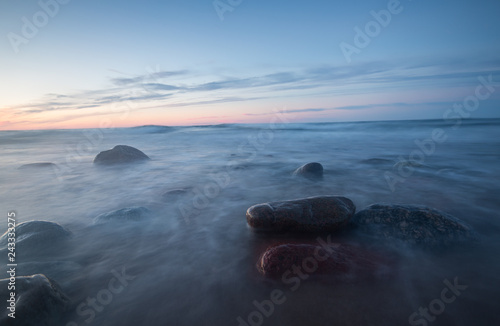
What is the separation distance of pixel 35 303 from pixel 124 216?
8.74ft

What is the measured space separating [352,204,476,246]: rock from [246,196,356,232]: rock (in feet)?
1.09

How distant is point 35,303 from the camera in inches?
92.2

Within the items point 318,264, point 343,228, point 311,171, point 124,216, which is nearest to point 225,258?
point 318,264

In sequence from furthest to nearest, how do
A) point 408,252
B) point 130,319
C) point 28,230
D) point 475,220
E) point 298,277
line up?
point 475,220 → point 28,230 → point 408,252 → point 298,277 → point 130,319

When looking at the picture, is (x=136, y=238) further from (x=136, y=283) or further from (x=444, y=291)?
(x=444, y=291)

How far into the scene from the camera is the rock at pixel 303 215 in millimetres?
3951

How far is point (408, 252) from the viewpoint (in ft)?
11.2

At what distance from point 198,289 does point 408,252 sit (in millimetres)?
2824

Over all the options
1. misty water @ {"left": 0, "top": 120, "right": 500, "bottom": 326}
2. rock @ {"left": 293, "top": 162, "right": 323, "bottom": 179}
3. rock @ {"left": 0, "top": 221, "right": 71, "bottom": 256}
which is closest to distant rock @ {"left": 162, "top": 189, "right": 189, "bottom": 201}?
misty water @ {"left": 0, "top": 120, "right": 500, "bottom": 326}

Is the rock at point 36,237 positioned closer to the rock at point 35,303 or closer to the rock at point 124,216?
the rock at point 124,216

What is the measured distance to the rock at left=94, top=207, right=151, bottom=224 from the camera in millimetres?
4879

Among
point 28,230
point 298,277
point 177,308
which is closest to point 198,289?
point 177,308

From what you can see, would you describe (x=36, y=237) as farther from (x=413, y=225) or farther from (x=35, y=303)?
(x=413, y=225)

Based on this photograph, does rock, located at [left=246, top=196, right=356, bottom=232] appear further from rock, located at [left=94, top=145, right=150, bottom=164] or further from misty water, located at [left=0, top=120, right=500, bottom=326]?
rock, located at [left=94, top=145, right=150, bottom=164]
